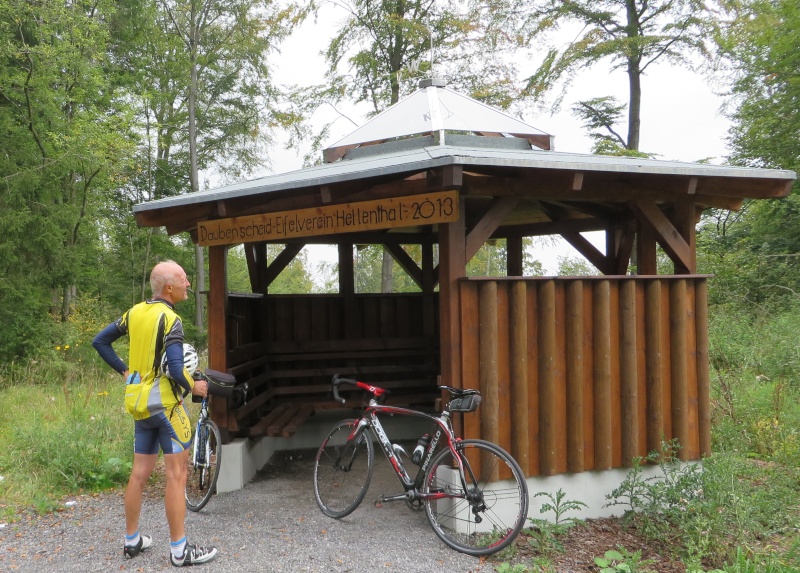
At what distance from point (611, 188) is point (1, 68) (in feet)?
42.5

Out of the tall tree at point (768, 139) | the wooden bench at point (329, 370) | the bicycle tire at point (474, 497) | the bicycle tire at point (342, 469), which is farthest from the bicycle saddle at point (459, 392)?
the tall tree at point (768, 139)

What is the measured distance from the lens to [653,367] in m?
5.46

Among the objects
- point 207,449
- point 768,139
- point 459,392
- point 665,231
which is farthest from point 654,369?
point 768,139

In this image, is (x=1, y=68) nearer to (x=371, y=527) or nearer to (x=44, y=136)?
(x=44, y=136)

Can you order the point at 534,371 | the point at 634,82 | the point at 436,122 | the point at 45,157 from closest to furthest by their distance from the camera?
the point at 534,371, the point at 436,122, the point at 45,157, the point at 634,82

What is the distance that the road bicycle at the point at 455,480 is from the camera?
15.1 feet

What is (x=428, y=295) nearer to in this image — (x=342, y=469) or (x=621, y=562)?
(x=342, y=469)

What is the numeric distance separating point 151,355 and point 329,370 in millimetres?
4101

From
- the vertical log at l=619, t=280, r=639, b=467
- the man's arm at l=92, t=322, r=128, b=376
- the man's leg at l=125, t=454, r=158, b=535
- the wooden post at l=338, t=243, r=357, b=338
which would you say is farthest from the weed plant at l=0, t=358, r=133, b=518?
the vertical log at l=619, t=280, r=639, b=467

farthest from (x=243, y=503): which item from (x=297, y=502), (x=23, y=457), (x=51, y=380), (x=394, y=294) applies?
(x=51, y=380)

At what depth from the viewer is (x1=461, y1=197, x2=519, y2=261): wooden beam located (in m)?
4.98

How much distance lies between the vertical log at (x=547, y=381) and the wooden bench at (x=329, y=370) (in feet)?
8.28

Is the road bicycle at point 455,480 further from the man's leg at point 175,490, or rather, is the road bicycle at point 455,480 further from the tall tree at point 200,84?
the tall tree at point 200,84

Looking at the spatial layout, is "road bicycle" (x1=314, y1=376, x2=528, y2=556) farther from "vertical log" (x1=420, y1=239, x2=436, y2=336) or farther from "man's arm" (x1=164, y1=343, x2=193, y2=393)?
"vertical log" (x1=420, y1=239, x2=436, y2=336)
